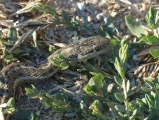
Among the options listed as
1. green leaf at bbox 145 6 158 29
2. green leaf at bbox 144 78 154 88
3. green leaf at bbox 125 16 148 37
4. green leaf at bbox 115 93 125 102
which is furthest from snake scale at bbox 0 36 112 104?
green leaf at bbox 115 93 125 102

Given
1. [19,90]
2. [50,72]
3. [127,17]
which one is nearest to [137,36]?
[127,17]

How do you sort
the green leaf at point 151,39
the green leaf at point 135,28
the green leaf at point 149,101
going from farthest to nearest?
1. the green leaf at point 135,28
2. the green leaf at point 151,39
3. the green leaf at point 149,101

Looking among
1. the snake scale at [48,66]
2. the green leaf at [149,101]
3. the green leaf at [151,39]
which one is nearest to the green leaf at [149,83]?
the green leaf at [149,101]

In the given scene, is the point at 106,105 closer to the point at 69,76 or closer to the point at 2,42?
the point at 69,76

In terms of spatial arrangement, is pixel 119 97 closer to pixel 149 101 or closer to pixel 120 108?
pixel 120 108

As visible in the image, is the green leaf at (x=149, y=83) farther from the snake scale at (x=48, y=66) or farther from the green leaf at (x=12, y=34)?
the green leaf at (x=12, y=34)
